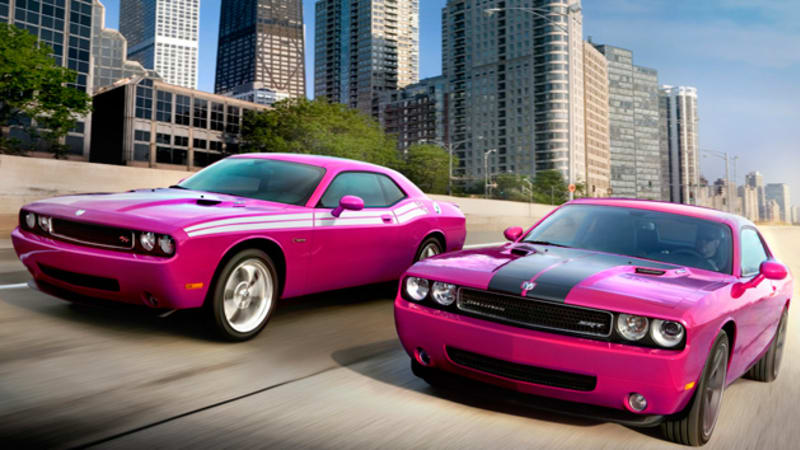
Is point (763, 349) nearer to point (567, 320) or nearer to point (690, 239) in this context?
point (690, 239)

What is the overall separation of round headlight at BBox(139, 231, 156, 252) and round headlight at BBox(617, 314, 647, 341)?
2878 mm

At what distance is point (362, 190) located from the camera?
20.1ft

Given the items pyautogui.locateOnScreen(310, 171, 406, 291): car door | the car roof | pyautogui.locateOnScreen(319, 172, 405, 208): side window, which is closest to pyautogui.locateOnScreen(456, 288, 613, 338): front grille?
the car roof

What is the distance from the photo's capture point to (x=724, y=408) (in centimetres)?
360

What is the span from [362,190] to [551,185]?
13588 centimetres

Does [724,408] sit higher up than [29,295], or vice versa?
[29,295]

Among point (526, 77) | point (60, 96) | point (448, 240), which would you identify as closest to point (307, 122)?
point (60, 96)

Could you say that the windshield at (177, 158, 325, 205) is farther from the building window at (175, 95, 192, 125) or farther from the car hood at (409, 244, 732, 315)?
the building window at (175, 95, 192, 125)

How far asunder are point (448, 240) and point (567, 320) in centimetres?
436

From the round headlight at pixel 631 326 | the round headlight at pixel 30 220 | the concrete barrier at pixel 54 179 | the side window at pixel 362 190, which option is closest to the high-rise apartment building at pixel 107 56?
the concrete barrier at pixel 54 179

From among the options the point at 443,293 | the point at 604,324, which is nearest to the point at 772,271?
the point at 604,324

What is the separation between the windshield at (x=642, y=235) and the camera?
13.0ft

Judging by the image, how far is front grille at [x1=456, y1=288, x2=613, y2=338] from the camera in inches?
115

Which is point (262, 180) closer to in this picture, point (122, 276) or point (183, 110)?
point (122, 276)
